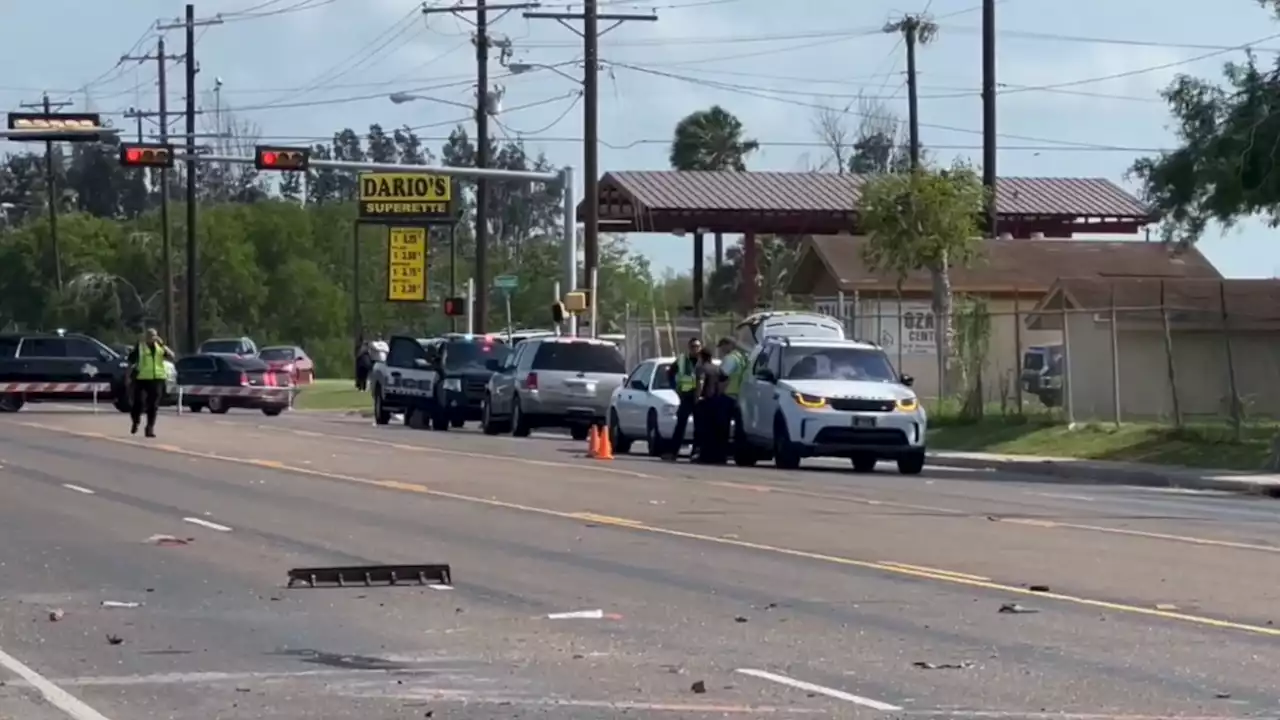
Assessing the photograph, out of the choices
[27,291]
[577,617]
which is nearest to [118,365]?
[577,617]

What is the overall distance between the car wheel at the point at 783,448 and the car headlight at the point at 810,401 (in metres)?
0.52

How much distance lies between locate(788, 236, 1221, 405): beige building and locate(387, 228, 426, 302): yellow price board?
41.9ft

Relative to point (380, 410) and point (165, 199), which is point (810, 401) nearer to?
point (380, 410)

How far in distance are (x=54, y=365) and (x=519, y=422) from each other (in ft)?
55.6

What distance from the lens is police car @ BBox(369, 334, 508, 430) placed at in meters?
46.6

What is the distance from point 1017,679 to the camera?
37.9ft

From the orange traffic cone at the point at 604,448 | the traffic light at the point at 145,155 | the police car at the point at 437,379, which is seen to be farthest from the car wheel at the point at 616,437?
the traffic light at the point at 145,155

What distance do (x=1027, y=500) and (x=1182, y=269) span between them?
3954 centimetres

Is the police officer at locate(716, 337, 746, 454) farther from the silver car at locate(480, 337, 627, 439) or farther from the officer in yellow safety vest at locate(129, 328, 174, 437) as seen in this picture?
the officer in yellow safety vest at locate(129, 328, 174, 437)

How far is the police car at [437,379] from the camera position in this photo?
46625 mm

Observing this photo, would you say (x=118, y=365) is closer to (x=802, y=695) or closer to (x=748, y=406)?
(x=748, y=406)

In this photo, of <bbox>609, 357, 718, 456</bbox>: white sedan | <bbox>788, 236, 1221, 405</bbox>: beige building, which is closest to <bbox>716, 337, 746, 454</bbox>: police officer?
<bbox>609, 357, 718, 456</bbox>: white sedan

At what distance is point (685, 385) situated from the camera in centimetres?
3353

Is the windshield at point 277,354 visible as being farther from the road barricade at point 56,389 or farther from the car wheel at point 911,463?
the car wheel at point 911,463
